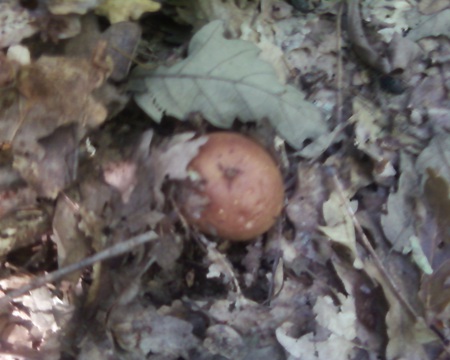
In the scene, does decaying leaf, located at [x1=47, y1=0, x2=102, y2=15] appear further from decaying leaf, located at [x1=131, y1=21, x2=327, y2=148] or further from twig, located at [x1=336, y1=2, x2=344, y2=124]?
twig, located at [x1=336, y1=2, x2=344, y2=124]

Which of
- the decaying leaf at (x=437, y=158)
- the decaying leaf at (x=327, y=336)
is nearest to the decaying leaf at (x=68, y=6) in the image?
the decaying leaf at (x=327, y=336)

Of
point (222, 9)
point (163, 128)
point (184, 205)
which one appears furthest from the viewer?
point (222, 9)

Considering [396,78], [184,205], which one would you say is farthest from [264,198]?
[396,78]

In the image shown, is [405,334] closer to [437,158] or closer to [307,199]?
[307,199]

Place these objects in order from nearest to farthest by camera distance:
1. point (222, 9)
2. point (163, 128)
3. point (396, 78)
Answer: point (163, 128)
point (222, 9)
point (396, 78)

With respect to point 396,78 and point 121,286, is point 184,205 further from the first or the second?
point 396,78

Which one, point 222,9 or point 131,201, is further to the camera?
point 222,9

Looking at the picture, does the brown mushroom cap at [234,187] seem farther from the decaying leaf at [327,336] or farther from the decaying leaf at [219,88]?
the decaying leaf at [327,336]
